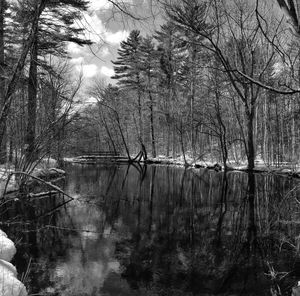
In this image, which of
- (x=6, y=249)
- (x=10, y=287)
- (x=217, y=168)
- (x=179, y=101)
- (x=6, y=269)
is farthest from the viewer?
(x=179, y=101)

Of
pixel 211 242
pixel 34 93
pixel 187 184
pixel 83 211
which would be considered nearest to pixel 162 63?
pixel 187 184

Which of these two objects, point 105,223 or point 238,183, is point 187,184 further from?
point 105,223

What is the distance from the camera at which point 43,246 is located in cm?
625

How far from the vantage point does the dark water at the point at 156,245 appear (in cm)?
464

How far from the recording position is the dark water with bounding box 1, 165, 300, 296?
4.64 meters

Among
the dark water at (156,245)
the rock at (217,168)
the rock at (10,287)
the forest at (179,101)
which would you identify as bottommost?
the dark water at (156,245)

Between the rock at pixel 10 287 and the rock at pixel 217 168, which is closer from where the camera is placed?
the rock at pixel 10 287

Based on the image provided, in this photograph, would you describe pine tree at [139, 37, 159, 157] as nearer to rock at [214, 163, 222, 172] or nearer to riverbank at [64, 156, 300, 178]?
riverbank at [64, 156, 300, 178]

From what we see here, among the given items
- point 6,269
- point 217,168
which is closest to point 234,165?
point 217,168

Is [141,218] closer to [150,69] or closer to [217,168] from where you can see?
[217,168]

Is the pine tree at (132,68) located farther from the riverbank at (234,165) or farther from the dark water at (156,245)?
the dark water at (156,245)

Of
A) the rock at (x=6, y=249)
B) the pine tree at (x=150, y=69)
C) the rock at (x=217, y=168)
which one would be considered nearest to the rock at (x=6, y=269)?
the rock at (x=6, y=249)

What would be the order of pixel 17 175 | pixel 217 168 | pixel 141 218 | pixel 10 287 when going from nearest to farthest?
pixel 10 287, pixel 141 218, pixel 17 175, pixel 217 168

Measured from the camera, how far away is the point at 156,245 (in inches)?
251
